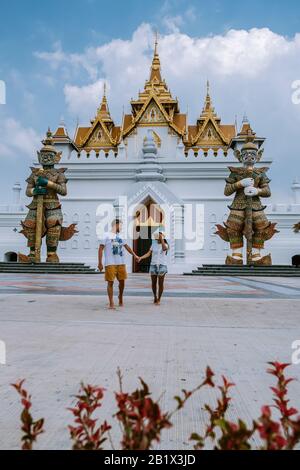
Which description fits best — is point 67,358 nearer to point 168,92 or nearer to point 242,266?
point 242,266

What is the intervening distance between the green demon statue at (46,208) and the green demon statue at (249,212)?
8022 millimetres

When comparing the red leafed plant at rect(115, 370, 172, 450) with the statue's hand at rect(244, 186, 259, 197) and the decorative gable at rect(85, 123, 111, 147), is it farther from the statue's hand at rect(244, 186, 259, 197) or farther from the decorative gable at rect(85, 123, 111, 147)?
the decorative gable at rect(85, 123, 111, 147)

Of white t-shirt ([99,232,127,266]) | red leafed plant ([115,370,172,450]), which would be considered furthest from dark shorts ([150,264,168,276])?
red leafed plant ([115,370,172,450])

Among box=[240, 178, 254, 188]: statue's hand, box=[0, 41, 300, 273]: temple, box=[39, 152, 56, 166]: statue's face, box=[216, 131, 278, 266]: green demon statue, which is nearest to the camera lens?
box=[240, 178, 254, 188]: statue's hand

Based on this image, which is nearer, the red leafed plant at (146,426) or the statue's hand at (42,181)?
the red leafed plant at (146,426)

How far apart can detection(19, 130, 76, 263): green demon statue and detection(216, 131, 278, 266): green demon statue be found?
8.02m

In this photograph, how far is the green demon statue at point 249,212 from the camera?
18.0 metres

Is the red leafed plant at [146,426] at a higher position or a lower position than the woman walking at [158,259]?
lower

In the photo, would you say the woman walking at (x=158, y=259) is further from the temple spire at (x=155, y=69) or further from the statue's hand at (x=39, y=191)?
the temple spire at (x=155, y=69)

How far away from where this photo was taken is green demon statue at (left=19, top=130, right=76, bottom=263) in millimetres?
18719

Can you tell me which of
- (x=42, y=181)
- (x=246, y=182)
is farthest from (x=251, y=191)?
(x=42, y=181)

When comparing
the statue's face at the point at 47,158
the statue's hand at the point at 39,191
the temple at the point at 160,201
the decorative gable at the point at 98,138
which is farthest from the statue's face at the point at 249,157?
the decorative gable at the point at 98,138

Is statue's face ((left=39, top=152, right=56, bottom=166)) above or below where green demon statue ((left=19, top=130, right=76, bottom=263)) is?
above

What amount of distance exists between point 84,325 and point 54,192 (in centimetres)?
1571
